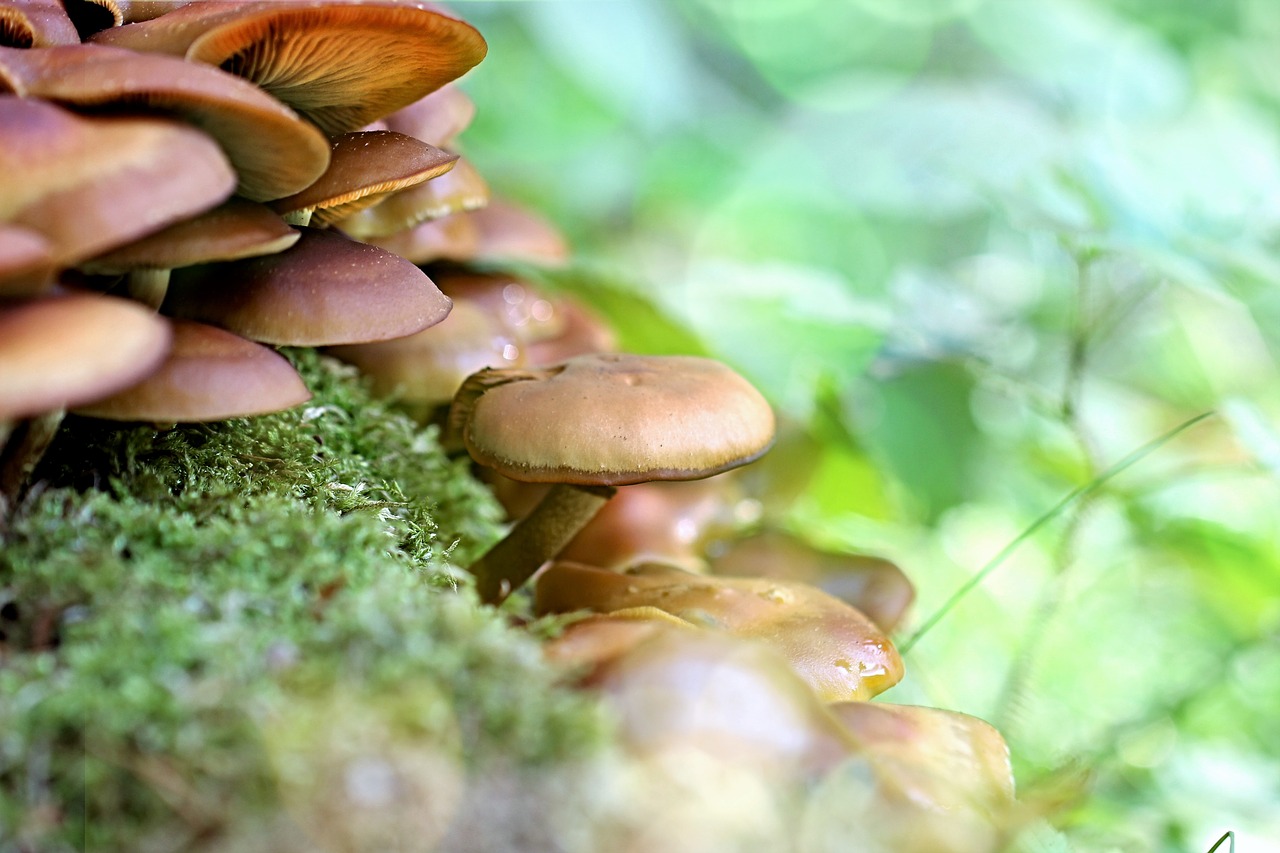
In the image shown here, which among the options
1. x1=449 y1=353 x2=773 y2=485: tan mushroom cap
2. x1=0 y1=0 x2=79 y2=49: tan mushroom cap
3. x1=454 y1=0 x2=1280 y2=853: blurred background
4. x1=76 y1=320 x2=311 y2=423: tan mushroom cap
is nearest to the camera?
x1=76 y1=320 x2=311 y2=423: tan mushroom cap

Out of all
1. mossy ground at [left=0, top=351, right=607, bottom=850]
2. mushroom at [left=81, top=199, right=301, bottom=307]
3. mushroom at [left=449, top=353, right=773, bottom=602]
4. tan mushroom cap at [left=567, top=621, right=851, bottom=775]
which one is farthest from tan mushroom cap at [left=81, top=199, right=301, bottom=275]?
tan mushroom cap at [left=567, top=621, right=851, bottom=775]

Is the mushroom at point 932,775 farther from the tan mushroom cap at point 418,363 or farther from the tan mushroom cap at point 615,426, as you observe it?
the tan mushroom cap at point 418,363

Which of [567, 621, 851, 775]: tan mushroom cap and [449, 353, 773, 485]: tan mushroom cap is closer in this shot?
[567, 621, 851, 775]: tan mushroom cap

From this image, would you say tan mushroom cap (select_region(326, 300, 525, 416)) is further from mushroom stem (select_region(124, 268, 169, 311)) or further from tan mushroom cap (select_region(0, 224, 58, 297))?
tan mushroom cap (select_region(0, 224, 58, 297))

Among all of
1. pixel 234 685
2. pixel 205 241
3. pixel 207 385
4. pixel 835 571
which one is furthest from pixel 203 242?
pixel 835 571

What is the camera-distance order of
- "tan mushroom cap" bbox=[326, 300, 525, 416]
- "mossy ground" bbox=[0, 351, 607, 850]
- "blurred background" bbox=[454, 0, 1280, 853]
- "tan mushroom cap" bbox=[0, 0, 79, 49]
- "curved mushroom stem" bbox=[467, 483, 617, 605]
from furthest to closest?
"blurred background" bbox=[454, 0, 1280, 853]
"tan mushroom cap" bbox=[326, 300, 525, 416]
"curved mushroom stem" bbox=[467, 483, 617, 605]
"tan mushroom cap" bbox=[0, 0, 79, 49]
"mossy ground" bbox=[0, 351, 607, 850]

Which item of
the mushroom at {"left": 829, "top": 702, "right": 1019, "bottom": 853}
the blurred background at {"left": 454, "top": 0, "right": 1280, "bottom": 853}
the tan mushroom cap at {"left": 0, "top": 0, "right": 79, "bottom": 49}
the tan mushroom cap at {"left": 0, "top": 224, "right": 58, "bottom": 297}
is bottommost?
the blurred background at {"left": 454, "top": 0, "right": 1280, "bottom": 853}
